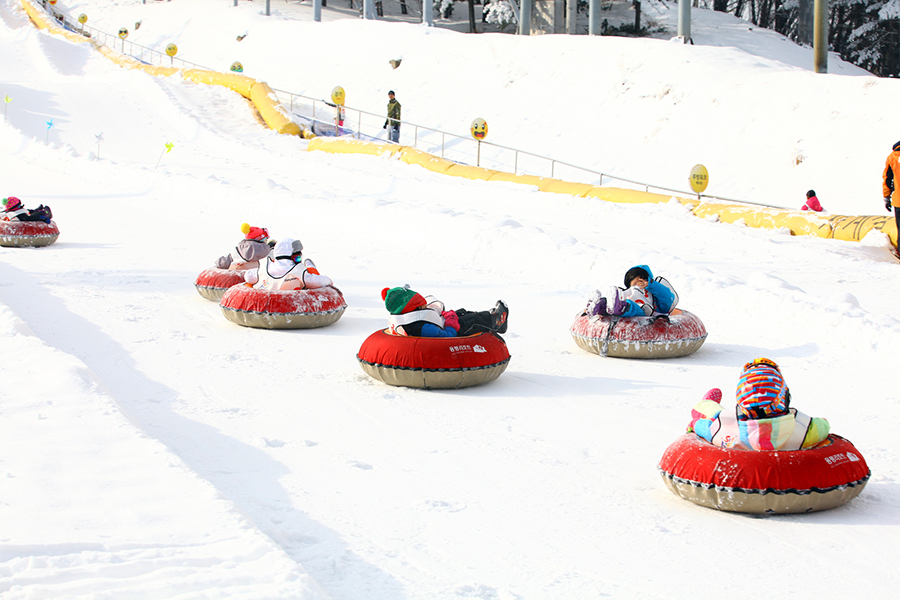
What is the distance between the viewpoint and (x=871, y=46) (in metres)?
40.8

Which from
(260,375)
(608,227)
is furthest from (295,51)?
(260,375)

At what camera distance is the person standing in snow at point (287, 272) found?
26.7 feet

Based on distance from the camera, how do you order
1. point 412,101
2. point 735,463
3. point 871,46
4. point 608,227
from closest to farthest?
1. point 735,463
2. point 608,227
3. point 412,101
4. point 871,46

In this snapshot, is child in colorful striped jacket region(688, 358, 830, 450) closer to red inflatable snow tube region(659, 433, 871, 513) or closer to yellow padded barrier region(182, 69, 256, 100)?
red inflatable snow tube region(659, 433, 871, 513)

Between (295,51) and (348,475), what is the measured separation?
35445 millimetres

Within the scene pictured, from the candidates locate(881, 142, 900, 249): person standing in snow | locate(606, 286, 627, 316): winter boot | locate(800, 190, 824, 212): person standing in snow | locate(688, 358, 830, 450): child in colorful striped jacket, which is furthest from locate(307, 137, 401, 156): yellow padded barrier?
locate(688, 358, 830, 450): child in colorful striped jacket

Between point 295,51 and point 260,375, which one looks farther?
point 295,51

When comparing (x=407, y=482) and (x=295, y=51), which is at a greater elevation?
(x=295, y=51)

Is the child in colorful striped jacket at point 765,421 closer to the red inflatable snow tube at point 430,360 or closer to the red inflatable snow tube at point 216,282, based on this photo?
the red inflatable snow tube at point 430,360

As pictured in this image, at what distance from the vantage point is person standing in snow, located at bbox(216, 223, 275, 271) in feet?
30.6


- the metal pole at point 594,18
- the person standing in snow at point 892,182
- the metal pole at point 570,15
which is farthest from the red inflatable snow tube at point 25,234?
the metal pole at point 570,15

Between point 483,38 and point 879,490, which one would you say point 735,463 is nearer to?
point 879,490

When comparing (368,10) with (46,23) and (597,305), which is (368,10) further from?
(597,305)

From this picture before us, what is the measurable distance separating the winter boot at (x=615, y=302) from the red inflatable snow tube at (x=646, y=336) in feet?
0.20
